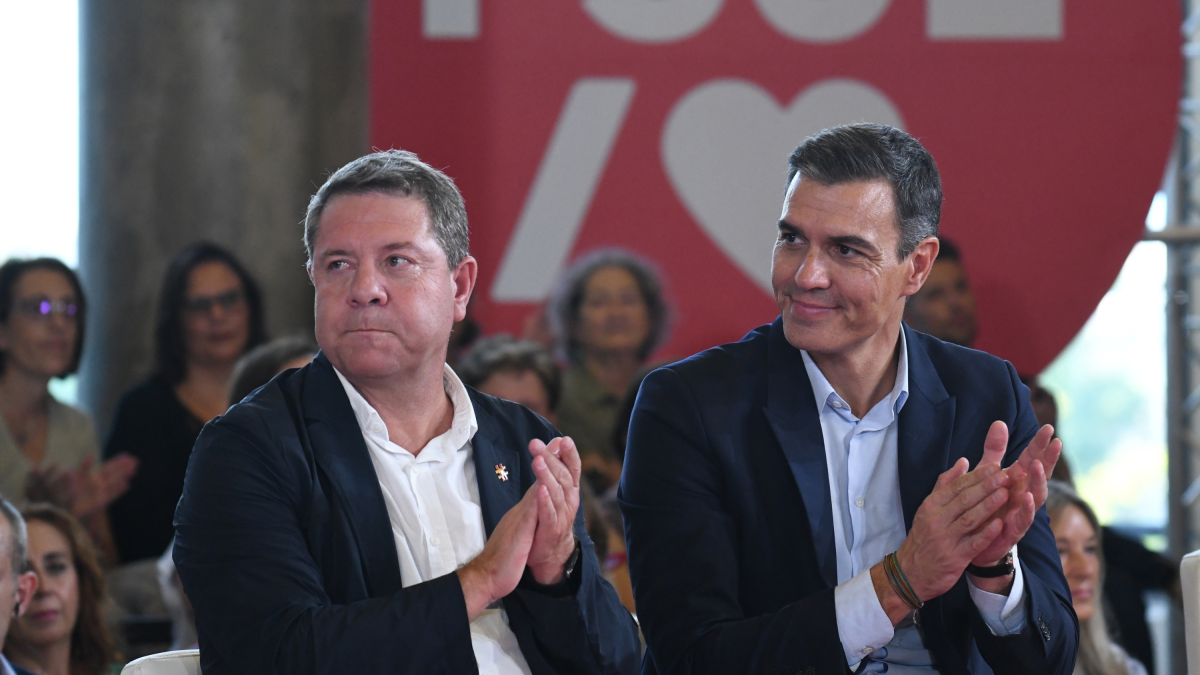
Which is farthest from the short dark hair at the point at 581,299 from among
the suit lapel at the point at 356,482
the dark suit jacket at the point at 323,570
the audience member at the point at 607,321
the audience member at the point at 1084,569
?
the suit lapel at the point at 356,482

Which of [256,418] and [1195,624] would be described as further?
[1195,624]

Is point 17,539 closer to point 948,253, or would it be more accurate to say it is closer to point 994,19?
point 948,253

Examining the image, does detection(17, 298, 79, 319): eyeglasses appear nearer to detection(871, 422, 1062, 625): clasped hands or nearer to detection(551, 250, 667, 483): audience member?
detection(551, 250, 667, 483): audience member

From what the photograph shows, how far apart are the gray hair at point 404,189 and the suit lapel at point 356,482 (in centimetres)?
24

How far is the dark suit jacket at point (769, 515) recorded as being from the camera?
1.71 meters

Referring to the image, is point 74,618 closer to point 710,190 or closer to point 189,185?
point 189,185

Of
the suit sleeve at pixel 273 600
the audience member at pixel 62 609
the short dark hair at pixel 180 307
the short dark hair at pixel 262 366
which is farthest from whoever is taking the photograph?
the short dark hair at pixel 180 307

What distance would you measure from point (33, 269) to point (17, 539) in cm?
171

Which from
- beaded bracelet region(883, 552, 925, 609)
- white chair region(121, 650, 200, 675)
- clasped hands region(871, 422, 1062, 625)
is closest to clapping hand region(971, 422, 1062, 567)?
clasped hands region(871, 422, 1062, 625)

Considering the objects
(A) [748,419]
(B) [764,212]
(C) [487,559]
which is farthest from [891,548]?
(B) [764,212]

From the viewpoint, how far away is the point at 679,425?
186 cm

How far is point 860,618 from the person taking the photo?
164cm

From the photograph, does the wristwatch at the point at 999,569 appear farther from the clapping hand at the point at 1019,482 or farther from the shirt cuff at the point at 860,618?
the shirt cuff at the point at 860,618

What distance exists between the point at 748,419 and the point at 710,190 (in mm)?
2690
